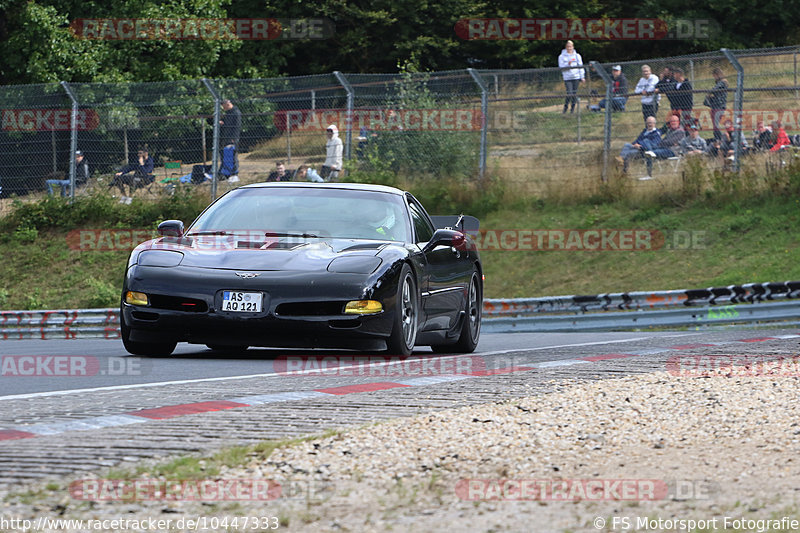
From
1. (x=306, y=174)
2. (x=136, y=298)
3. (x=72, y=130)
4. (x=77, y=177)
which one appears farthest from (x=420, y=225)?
(x=77, y=177)

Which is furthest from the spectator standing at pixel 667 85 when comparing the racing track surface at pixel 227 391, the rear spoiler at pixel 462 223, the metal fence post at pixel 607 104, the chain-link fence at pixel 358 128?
the rear spoiler at pixel 462 223

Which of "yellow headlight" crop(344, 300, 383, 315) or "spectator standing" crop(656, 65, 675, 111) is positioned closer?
"yellow headlight" crop(344, 300, 383, 315)

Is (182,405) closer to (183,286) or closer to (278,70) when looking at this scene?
(183,286)

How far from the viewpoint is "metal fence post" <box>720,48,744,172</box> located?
2241cm

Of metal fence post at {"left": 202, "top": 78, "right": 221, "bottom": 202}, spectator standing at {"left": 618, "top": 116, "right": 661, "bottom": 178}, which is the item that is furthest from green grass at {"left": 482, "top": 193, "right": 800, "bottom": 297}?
metal fence post at {"left": 202, "top": 78, "right": 221, "bottom": 202}

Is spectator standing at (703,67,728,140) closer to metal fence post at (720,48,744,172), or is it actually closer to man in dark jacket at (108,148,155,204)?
metal fence post at (720,48,744,172)

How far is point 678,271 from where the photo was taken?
21.5 meters

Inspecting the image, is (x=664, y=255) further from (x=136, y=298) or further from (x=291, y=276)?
(x=136, y=298)

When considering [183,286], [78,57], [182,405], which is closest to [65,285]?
[78,57]

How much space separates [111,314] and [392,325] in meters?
11.1

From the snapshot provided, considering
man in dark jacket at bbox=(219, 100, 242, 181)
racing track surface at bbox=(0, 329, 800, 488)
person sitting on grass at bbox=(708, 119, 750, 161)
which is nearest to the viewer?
racing track surface at bbox=(0, 329, 800, 488)

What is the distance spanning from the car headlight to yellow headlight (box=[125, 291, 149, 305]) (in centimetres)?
23

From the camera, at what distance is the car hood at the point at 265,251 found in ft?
30.6

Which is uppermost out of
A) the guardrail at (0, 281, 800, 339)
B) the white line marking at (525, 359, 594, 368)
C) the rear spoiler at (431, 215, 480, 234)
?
the rear spoiler at (431, 215, 480, 234)
